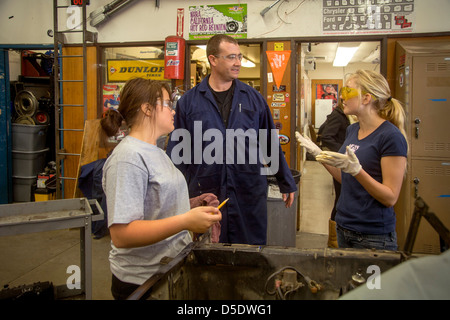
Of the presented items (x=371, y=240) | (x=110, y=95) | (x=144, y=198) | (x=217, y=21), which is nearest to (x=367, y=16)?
(x=217, y=21)

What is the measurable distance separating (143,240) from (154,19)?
4.56 metres

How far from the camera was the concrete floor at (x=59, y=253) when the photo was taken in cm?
361

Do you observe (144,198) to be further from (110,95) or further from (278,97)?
(110,95)

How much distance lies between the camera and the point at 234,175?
2570mm

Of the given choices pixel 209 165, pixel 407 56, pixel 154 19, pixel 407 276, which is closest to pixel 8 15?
pixel 154 19

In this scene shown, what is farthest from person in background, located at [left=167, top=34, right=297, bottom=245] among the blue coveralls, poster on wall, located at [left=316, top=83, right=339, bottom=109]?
poster on wall, located at [left=316, top=83, right=339, bottom=109]

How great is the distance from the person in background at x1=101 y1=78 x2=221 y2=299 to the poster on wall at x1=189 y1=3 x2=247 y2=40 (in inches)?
144

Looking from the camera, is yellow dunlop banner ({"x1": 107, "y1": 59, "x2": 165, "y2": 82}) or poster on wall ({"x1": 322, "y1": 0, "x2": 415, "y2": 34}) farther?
yellow dunlop banner ({"x1": 107, "y1": 59, "x2": 165, "y2": 82})

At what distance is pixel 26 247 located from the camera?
4.52m

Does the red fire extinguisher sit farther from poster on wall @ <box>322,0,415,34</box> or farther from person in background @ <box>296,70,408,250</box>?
person in background @ <box>296,70,408,250</box>

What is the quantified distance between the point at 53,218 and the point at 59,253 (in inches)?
98.3

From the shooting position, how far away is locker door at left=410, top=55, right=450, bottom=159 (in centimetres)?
408

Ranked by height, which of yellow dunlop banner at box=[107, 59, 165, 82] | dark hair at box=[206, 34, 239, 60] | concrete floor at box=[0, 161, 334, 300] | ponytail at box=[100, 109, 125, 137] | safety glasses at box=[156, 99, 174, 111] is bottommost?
concrete floor at box=[0, 161, 334, 300]

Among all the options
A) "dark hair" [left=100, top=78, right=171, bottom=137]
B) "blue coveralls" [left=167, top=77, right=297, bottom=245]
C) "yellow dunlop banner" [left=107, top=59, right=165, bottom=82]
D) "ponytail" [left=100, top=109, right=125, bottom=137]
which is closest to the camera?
"dark hair" [left=100, top=78, right=171, bottom=137]
